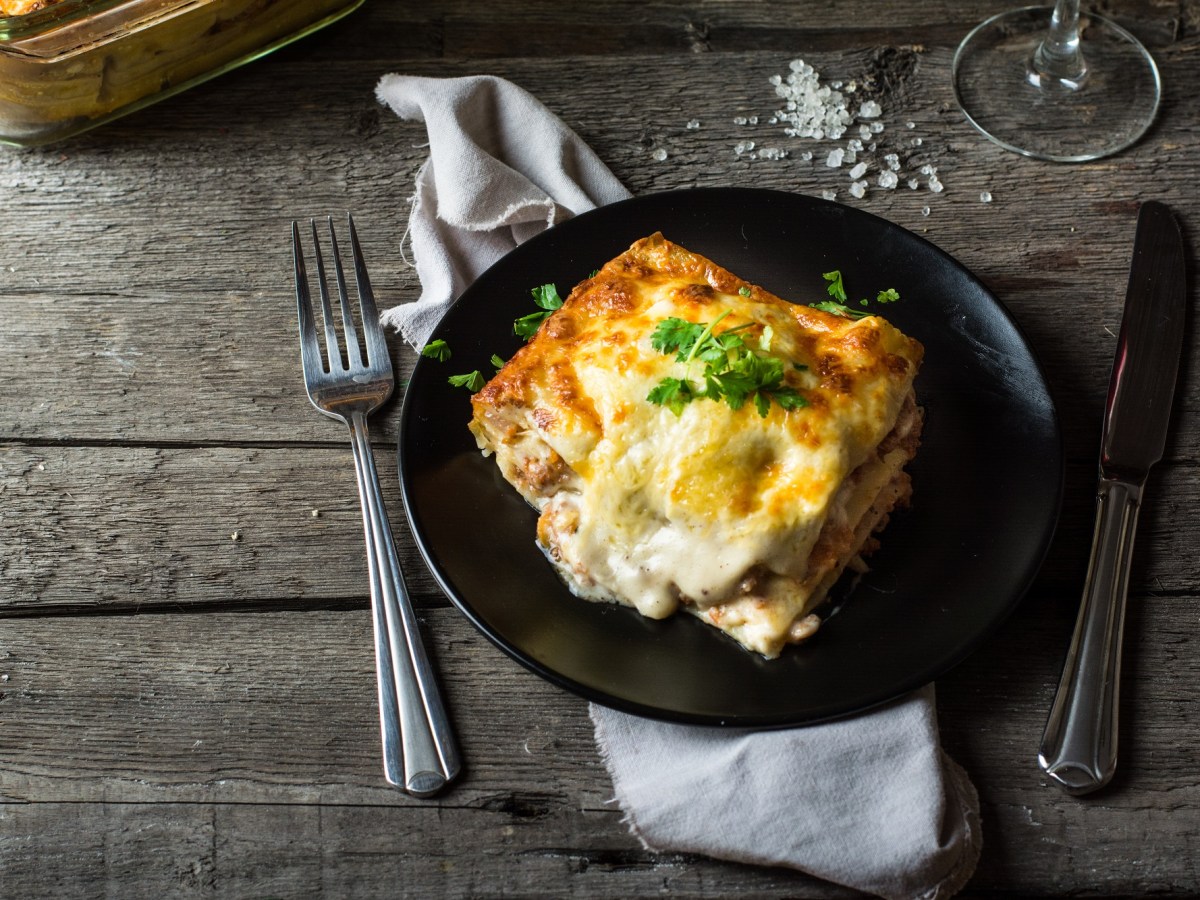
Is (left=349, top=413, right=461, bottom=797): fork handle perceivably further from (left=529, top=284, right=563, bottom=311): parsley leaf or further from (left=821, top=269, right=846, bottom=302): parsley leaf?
(left=821, top=269, right=846, bottom=302): parsley leaf

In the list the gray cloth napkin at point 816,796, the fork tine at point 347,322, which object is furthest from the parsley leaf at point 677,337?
the fork tine at point 347,322

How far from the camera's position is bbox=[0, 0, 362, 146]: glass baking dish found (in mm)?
2797

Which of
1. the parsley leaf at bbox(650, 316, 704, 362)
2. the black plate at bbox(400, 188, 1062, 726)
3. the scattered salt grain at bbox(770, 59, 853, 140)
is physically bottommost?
the black plate at bbox(400, 188, 1062, 726)

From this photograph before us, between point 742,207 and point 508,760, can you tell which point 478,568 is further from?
point 742,207

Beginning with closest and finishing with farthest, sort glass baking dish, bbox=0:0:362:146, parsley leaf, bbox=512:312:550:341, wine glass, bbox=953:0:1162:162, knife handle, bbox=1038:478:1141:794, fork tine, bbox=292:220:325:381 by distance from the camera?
knife handle, bbox=1038:478:1141:794, parsley leaf, bbox=512:312:550:341, fork tine, bbox=292:220:325:381, glass baking dish, bbox=0:0:362:146, wine glass, bbox=953:0:1162:162

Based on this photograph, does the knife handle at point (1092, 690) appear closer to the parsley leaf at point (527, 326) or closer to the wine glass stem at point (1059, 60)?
the parsley leaf at point (527, 326)

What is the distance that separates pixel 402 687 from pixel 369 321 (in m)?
0.95

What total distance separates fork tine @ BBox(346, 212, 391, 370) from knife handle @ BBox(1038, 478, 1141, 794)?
1681mm

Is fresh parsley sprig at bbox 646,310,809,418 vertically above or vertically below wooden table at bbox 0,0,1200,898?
above

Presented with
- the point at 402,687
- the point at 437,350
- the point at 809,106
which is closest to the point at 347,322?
the point at 437,350

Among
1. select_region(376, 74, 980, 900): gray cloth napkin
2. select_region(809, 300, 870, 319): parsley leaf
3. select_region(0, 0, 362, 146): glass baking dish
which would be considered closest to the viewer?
select_region(376, 74, 980, 900): gray cloth napkin

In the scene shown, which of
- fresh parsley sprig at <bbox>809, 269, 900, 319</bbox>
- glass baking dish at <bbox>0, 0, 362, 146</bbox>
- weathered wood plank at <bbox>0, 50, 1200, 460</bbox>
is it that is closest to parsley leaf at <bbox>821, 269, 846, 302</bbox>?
fresh parsley sprig at <bbox>809, 269, 900, 319</bbox>

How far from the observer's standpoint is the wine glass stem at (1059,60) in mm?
3160

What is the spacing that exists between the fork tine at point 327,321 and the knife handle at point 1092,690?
1780mm
